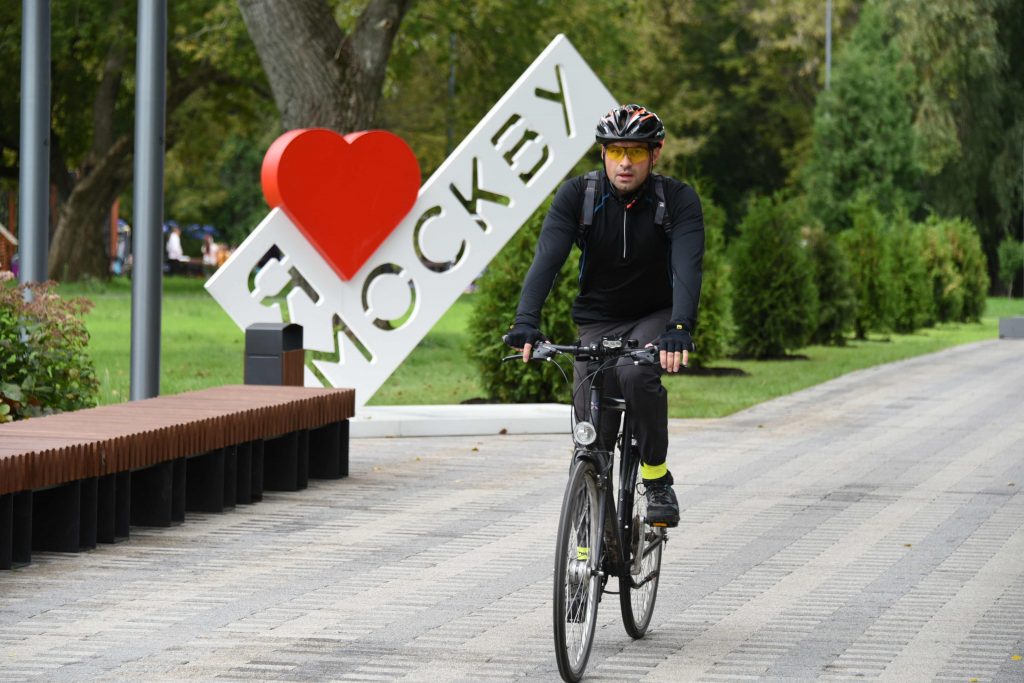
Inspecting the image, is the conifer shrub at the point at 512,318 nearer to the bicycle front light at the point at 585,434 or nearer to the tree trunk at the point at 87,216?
the bicycle front light at the point at 585,434

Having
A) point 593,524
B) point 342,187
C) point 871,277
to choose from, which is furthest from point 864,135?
point 593,524

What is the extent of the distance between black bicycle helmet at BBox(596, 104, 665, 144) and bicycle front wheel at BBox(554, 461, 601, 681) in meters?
1.13

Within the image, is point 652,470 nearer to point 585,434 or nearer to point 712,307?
point 585,434

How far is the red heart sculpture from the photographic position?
14.4 metres

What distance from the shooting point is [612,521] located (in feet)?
20.6

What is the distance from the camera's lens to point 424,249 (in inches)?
595

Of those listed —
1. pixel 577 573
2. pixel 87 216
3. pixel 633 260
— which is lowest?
pixel 577 573

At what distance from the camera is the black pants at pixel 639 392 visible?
20.8ft

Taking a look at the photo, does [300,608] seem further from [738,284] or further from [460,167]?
[738,284]

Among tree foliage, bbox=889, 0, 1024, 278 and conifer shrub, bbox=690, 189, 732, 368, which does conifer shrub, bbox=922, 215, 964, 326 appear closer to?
tree foliage, bbox=889, 0, 1024, 278

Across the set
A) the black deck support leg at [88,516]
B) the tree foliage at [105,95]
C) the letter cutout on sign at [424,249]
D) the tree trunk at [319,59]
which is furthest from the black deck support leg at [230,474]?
the tree foliage at [105,95]

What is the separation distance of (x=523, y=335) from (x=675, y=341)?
49cm

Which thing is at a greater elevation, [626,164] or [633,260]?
[626,164]

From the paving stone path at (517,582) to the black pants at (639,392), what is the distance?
2.45 ft
